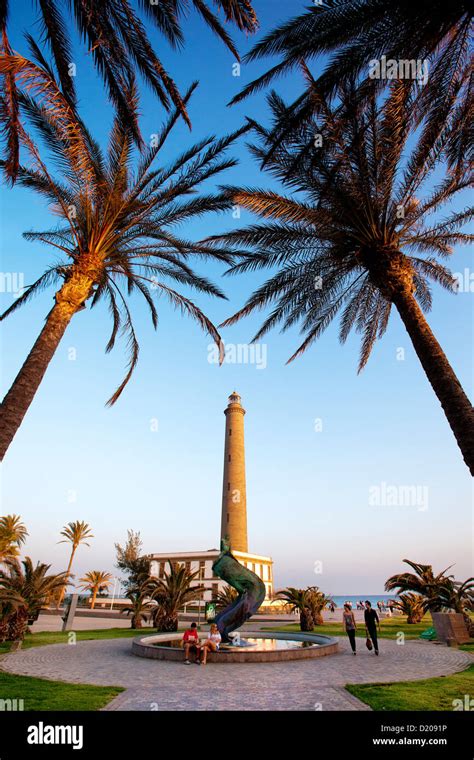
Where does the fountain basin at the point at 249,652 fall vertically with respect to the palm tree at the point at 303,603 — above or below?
above

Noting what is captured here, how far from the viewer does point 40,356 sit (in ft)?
27.1

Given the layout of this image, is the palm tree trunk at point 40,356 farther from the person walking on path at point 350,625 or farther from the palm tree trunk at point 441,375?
the person walking on path at point 350,625

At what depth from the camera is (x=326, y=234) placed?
10.5 metres

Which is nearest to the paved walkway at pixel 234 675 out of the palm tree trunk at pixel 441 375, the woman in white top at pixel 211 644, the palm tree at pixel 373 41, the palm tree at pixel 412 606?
the woman in white top at pixel 211 644

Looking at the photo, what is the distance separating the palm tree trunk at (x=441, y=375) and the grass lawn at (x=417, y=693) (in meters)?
3.35

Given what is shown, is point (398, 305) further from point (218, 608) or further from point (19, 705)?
point (218, 608)

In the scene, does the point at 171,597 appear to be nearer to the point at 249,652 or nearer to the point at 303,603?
the point at 303,603

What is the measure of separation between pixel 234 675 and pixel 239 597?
3964 millimetres

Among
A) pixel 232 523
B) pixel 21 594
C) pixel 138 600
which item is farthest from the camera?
pixel 232 523

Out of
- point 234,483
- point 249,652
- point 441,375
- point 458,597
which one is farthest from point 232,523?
point 441,375

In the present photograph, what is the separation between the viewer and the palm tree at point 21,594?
13141 mm

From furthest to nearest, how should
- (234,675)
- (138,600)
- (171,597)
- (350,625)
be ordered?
(138,600) → (171,597) → (350,625) → (234,675)

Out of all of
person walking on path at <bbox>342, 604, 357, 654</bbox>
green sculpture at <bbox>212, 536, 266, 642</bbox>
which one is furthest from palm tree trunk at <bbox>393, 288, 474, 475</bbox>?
green sculpture at <bbox>212, 536, 266, 642</bbox>
